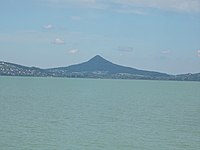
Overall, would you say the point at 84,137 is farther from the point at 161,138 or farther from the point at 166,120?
the point at 166,120

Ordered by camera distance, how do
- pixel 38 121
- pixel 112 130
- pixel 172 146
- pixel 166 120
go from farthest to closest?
pixel 166 120 → pixel 38 121 → pixel 112 130 → pixel 172 146

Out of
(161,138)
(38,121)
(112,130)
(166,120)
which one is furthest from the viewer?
(166,120)

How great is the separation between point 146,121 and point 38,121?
11.9 metres

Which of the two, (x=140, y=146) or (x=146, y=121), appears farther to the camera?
(x=146, y=121)

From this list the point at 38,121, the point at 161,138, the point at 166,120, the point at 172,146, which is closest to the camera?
the point at 172,146

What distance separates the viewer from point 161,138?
39.7 metres

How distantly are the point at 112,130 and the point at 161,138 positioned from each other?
5448mm

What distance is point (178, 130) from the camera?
1748 inches

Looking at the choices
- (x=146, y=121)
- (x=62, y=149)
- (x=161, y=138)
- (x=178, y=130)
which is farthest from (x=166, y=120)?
(x=62, y=149)

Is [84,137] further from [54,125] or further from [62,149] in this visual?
[54,125]

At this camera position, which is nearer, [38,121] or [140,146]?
[140,146]

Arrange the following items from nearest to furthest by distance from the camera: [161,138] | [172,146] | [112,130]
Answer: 1. [172,146]
2. [161,138]
3. [112,130]

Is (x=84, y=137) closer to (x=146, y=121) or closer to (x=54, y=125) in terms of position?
(x=54, y=125)

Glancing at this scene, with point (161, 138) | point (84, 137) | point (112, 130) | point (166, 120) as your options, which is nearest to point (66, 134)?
point (84, 137)
